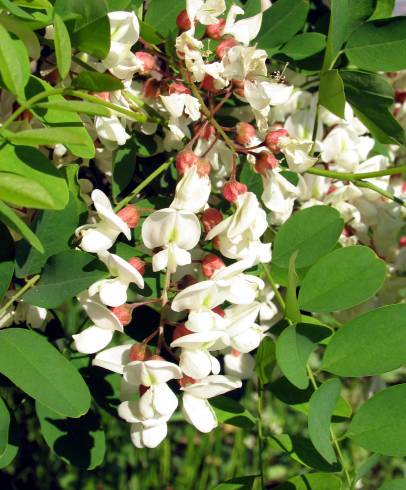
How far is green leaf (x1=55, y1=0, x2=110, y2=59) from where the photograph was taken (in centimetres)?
60

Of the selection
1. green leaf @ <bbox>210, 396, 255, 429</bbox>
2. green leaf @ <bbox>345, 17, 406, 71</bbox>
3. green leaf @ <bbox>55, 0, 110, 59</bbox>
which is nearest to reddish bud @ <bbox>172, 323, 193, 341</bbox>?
green leaf @ <bbox>210, 396, 255, 429</bbox>

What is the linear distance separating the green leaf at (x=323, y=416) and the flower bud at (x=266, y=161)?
0.64 ft

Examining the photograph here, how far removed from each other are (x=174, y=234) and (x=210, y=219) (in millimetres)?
63

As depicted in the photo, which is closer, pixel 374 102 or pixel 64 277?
pixel 64 277

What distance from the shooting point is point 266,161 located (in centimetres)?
68

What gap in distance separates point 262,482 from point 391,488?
0.14 m

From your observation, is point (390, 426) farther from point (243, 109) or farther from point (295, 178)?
point (243, 109)

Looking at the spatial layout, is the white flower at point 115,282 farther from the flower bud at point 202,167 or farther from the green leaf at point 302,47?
the green leaf at point 302,47

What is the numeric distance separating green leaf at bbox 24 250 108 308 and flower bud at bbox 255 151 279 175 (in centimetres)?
18

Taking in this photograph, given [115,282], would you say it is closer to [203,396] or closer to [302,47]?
[203,396]

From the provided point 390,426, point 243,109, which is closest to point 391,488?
point 390,426

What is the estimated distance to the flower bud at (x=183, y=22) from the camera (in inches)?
27.6

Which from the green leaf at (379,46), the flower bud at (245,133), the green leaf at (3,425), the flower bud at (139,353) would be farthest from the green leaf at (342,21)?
the green leaf at (3,425)

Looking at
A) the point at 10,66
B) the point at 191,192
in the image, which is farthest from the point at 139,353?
the point at 10,66
